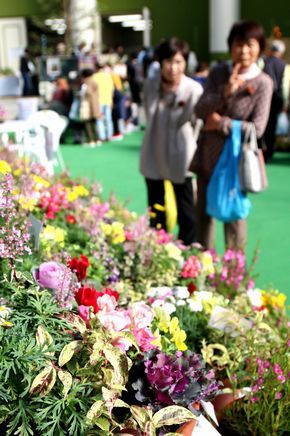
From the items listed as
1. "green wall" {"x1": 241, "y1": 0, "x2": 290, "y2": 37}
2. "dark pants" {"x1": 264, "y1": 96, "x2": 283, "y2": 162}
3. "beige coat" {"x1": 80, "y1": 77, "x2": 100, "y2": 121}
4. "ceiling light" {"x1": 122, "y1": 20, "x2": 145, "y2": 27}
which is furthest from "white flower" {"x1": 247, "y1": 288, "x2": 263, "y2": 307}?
"ceiling light" {"x1": 122, "y1": 20, "x2": 145, "y2": 27}

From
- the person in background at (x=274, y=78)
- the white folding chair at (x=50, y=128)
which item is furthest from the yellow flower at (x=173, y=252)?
the person in background at (x=274, y=78)

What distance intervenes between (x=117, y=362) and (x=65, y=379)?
0.39 ft

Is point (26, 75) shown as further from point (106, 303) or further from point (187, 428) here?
point (187, 428)

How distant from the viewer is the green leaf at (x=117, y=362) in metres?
1.31

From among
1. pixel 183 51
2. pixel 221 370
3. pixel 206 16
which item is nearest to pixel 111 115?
pixel 183 51

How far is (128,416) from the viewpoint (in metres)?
1.40

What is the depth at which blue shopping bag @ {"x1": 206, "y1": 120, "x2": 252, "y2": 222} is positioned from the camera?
3.57 metres

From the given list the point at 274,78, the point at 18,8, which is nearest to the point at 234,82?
the point at 274,78

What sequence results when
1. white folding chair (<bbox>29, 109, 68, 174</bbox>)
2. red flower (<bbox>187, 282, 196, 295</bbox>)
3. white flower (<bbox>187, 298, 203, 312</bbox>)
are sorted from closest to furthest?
1. white flower (<bbox>187, 298, 203, 312</bbox>)
2. red flower (<bbox>187, 282, 196, 295</bbox>)
3. white folding chair (<bbox>29, 109, 68, 174</bbox>)

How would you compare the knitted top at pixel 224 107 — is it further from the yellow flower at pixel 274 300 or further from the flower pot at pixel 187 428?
the flower pot at pixel 187 428

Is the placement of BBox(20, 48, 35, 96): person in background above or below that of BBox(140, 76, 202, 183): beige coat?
below

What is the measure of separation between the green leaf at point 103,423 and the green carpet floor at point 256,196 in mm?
2082

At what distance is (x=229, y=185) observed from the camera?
358cm

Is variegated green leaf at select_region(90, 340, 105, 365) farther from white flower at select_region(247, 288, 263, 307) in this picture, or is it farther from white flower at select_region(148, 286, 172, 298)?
white flower at select_region(247, 288, 263, 307)
